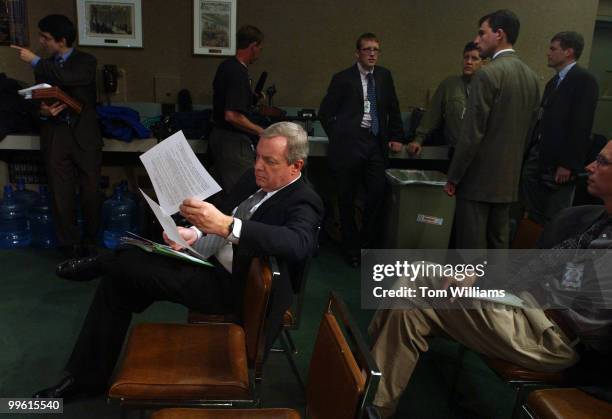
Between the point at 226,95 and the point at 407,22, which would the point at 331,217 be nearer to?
the point at 226,95

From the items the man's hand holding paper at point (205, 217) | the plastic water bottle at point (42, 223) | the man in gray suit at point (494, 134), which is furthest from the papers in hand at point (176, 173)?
the plastic water bottle at point (42, 223)

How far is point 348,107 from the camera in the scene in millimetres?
3633

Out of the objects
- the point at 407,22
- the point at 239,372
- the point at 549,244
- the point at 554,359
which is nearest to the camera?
the point at 239,372

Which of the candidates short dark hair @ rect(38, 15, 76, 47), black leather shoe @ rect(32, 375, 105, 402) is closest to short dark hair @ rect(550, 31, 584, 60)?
short dark hair @ rect(38, 15, 76, 47)

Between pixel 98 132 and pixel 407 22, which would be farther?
pixel 407 22

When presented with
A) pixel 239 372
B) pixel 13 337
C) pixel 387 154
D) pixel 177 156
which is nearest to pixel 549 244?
pixel 239 372

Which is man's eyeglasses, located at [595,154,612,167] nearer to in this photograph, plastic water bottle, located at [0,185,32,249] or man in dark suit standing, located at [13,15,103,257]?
man in dark suit standing, located at [13,15,103,257]

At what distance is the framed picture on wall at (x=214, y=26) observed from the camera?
13.3 ft

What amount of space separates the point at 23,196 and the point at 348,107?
8.53ft

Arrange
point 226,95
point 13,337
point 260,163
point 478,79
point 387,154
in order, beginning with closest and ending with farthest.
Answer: point 260,163 < point 13,337 < point 478,79 < point 226,95 < point 387,154

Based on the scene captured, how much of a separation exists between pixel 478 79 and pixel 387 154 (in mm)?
1185

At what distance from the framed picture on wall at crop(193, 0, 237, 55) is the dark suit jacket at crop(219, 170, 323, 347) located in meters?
2.63

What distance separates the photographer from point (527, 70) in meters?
2.71

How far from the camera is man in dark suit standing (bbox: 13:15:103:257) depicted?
3123mm
